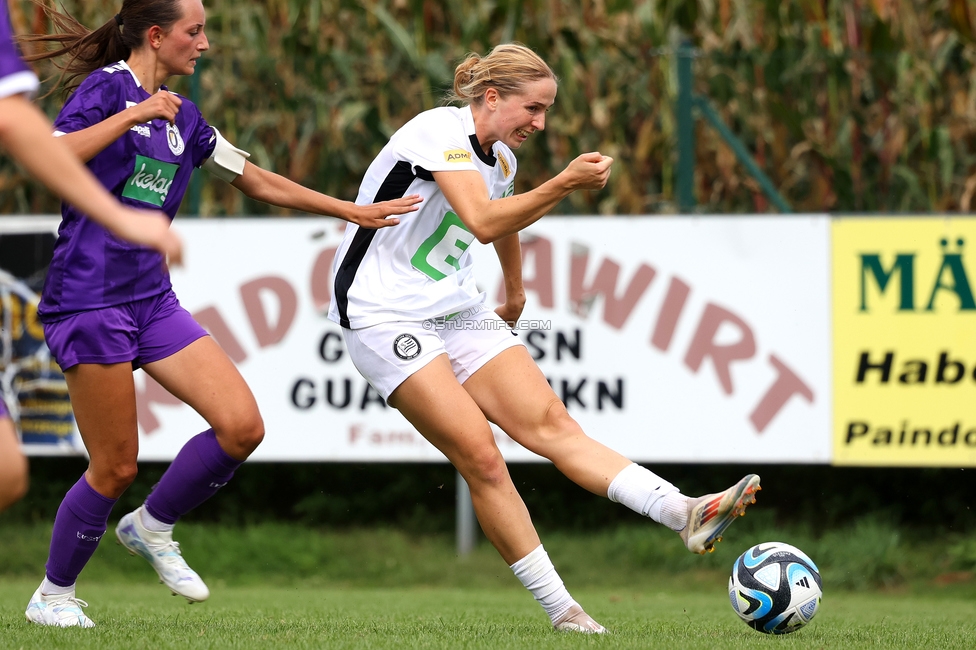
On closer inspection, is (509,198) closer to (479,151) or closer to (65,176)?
(479,151)

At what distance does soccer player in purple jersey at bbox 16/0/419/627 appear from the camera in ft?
14.6

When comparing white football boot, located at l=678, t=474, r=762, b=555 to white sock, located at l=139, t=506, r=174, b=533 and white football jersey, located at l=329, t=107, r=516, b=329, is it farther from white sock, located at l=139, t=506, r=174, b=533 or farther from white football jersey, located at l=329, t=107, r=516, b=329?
white sock, located at l=139, t=506, r=174, b=533

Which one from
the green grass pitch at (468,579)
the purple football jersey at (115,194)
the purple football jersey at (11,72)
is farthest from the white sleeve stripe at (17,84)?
the green grass pitch at (468,579)

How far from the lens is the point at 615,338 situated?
25.5 feet

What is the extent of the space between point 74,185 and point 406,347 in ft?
6.65

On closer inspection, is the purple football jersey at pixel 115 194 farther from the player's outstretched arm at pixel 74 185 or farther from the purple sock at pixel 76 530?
the player's outstretched arm at pixel 74 185

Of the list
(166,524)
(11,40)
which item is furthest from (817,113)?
(11,40)

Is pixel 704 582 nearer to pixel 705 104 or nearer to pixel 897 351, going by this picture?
pixel 897 351

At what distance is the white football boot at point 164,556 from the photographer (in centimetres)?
479

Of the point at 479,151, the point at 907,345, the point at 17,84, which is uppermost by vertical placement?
→ the point at 17,84

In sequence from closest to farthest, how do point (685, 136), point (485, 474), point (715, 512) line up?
point (715, 512) < point (485, 474) < point (685, 136)

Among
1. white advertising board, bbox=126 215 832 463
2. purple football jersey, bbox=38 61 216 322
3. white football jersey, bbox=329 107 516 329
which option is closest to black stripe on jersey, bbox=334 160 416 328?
white football jersey, bbox=329 107 516 329

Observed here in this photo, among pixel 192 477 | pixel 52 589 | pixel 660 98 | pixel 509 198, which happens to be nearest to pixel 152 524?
pixel 192 477

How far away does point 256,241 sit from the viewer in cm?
798
